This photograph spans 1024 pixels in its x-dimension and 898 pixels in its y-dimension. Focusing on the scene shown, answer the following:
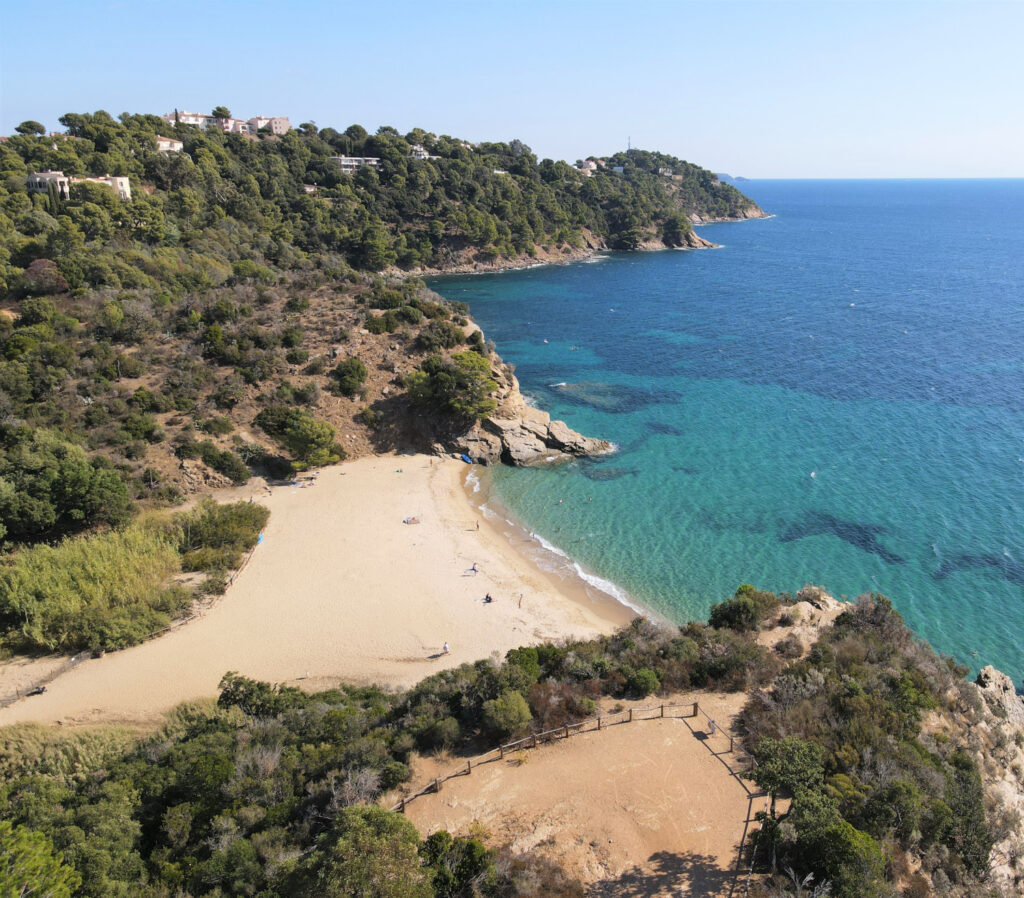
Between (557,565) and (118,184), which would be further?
(118,184)

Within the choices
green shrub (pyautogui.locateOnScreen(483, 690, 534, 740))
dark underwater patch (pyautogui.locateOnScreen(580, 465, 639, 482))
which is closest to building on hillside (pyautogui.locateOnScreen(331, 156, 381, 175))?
dark underwater patch (pyautogui.locateOnScreen(580, 465, 639, 482))

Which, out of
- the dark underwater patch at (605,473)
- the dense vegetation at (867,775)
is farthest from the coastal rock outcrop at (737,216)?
the dense vegetation at (867,775)

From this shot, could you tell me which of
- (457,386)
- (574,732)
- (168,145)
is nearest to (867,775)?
(574,732)

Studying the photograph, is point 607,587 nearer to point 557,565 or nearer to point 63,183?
point 557,565

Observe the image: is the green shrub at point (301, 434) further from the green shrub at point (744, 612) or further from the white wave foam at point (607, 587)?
the green shrub at point (744, 612)

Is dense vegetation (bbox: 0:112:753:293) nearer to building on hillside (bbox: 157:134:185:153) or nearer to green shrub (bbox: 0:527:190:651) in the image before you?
building on hillside (bbox: 157:134:185:153)

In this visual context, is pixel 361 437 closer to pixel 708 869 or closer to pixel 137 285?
pixel 137 285

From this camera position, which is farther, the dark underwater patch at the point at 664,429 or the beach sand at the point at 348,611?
the dark underwater patch at the point at 664,429
